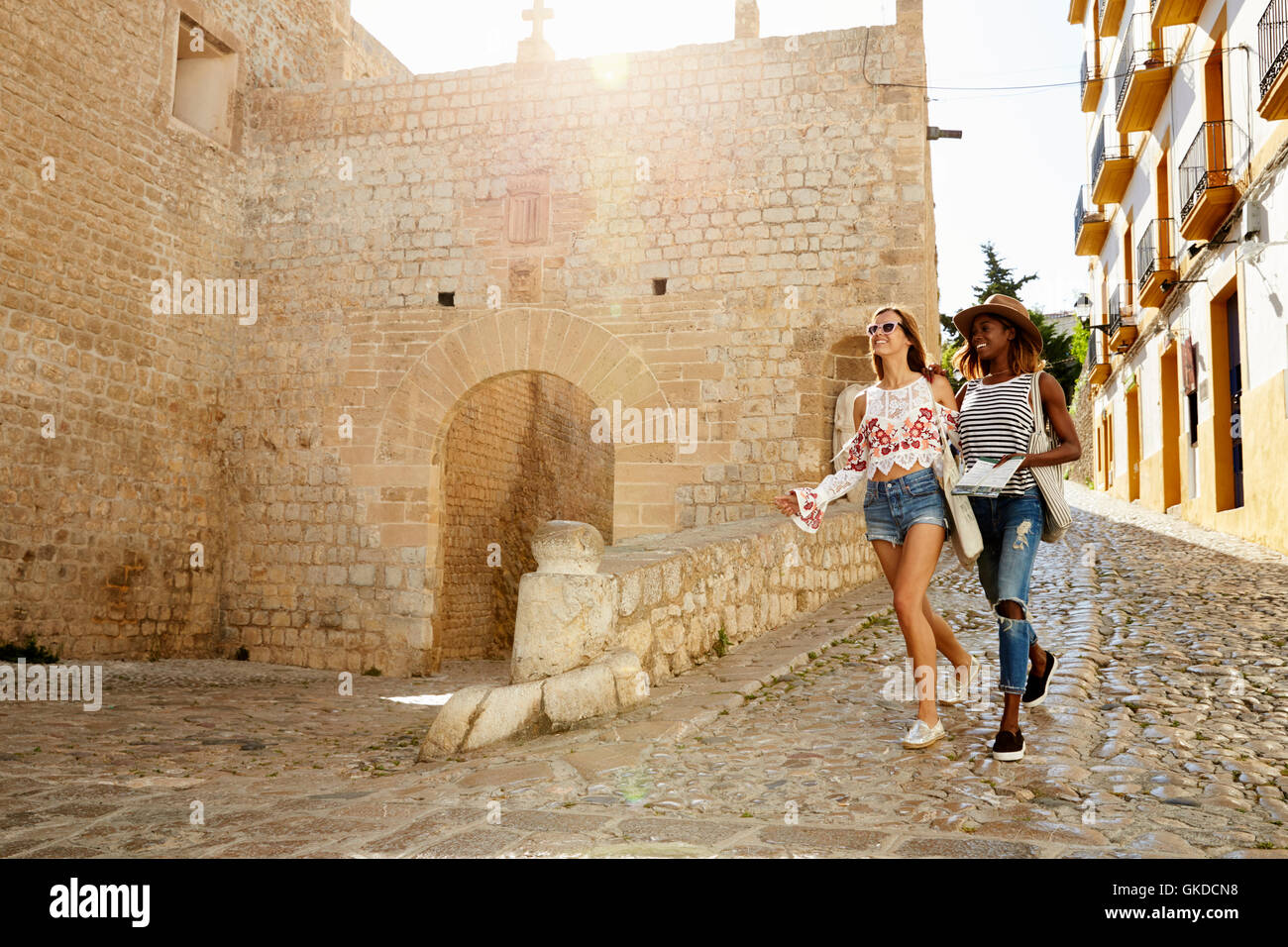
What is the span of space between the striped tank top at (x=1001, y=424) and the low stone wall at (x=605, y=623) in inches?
66.4

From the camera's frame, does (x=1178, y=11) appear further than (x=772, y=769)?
Yes

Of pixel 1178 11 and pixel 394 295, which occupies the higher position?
pixel 1178 11

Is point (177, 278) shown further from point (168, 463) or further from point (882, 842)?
point (882, 842)

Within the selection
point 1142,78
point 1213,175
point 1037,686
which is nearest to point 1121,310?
point 1142,78

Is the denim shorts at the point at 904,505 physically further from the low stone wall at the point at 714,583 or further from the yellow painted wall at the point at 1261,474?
the yellow painted wall at the point at 1261,474

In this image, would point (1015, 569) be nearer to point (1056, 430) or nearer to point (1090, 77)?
point (1056, 430)

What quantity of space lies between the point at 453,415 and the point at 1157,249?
10.8 metres

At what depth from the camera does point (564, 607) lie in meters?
4.45

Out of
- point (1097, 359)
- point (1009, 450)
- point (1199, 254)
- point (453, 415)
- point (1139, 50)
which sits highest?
point (1139, 50)

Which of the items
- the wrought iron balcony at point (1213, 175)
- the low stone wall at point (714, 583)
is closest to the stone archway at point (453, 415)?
the low stone wall at point (714, 583)

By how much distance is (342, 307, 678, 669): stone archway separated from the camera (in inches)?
389

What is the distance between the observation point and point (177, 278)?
10.3 metres

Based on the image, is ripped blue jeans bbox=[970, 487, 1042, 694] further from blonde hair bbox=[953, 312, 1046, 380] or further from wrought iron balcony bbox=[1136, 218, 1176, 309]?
wrought iron balcony bbox=[1136, 218, 1176, 309]

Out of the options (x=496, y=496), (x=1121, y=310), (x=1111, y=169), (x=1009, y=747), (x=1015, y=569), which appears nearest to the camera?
(x=1009, y=747)
